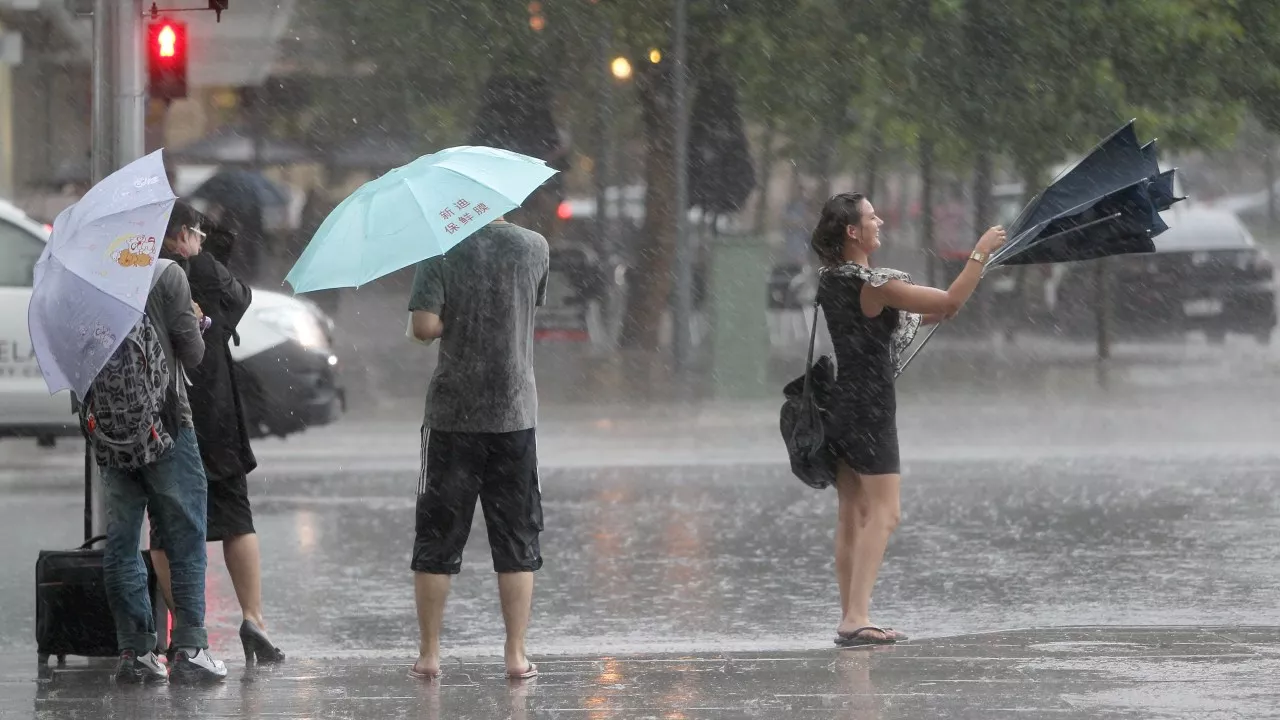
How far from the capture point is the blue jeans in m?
6.74

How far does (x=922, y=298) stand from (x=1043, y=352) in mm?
16259

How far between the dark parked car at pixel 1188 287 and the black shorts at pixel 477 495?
56.5 ft

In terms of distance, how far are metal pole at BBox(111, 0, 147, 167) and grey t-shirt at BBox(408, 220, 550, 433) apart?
1435mm

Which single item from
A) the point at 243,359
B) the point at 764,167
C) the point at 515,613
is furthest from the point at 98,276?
the point at 764,167

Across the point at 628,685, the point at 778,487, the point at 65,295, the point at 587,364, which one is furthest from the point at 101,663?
the point at 587,364

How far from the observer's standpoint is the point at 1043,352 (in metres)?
23.0

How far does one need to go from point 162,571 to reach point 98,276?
1.41 metres

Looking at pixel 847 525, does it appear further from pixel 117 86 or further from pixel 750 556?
pixel 117 86

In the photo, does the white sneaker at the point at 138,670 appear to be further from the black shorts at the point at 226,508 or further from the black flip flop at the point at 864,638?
the black flip flop at the point at 864,638

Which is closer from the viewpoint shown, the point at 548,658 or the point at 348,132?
the point at 548,658

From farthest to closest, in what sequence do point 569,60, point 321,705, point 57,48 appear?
point 57,48 < point 569,60 < point 321,705

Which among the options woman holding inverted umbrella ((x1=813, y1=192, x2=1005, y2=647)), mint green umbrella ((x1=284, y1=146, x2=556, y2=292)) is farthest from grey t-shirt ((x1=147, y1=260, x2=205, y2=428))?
woman holding inverted umbrella ((x1=813, y1=192, x2=1005, y2=647))

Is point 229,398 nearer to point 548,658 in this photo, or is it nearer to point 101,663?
point 101,663

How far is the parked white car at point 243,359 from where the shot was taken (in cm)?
1317
